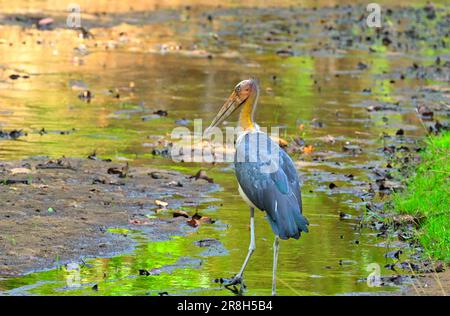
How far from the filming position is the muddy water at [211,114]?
8656 mm

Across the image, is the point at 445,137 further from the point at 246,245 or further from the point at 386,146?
the point at 246,245

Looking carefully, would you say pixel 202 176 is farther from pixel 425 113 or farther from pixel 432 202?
pixel 425 113

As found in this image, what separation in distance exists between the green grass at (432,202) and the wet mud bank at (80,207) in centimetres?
202

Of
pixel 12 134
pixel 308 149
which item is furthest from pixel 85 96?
pixel 308 149

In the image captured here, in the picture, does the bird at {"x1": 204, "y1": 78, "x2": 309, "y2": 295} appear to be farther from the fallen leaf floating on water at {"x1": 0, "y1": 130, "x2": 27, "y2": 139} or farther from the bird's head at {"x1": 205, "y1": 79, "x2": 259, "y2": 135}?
the fallen leaf floating on water at {"x1": 0, "y1": 130, "x2": 27, "y2": 139}

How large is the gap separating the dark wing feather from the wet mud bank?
4.40 feet

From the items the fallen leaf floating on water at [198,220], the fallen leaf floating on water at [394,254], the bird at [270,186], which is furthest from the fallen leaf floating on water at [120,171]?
the fallen leaf floating on water at [394,254]

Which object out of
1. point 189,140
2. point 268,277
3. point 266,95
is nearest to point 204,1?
point 266,95

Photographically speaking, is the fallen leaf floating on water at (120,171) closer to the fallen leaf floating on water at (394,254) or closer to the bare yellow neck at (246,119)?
the bare yellow neck at (246,119)

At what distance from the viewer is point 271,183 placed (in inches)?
330

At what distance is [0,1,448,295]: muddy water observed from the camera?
8656 mm

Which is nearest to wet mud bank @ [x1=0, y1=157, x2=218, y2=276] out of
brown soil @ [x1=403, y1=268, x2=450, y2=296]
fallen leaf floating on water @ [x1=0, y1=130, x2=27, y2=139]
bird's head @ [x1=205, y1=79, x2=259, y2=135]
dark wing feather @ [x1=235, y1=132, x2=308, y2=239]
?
bird's head @ [x1=205, y1=79, x2=259, y2=135]
